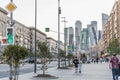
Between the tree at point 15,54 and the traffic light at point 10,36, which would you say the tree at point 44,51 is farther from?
the traffic light at point 10,36

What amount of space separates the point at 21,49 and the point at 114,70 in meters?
7.20

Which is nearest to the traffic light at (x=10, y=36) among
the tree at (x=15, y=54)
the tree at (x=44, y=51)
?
the tree at (x=15, y=54)

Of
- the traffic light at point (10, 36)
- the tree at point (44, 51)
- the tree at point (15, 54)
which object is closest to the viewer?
the traffic light at point (10, 36)

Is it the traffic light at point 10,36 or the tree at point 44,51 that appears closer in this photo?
the traffic light at point 10,36

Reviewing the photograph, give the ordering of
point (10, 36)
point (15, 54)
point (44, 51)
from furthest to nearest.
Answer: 1. point (44, 51)
2. point (15, 54)
3. point (10, 36)

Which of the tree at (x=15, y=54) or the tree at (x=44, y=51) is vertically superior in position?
the tree at (x=44, y=51)

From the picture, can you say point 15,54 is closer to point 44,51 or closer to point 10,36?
point 10,36

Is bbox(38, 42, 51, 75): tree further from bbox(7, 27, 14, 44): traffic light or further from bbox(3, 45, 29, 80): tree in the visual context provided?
bbox(7, 27, 14, 44): traffic light

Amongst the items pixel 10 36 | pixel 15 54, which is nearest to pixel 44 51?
pixel 15 54

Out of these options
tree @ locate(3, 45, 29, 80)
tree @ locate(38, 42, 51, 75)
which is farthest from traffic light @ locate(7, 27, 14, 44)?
tree @ locate(38, 42, 51, 75)

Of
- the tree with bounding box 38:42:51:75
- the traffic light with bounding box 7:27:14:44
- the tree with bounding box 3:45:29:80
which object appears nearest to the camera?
the traffic light with bounding box 7:27:14:44

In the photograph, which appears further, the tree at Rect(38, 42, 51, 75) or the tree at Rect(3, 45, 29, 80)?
the tree at Rect(38, 42, 51, 75)

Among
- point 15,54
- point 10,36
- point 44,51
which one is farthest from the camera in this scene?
point 44,51

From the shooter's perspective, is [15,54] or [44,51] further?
[44,51]
